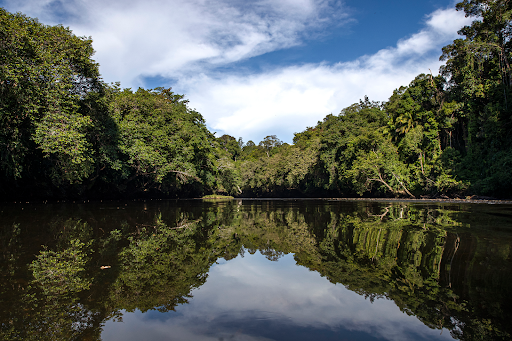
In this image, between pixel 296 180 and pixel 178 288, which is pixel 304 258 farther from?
pixel 296 180

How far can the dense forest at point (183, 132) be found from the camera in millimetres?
14594

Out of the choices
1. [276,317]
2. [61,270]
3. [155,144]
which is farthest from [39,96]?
[276,317]

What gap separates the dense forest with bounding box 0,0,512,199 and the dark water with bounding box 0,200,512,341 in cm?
1109

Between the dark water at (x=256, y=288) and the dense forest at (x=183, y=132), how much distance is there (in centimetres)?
1109

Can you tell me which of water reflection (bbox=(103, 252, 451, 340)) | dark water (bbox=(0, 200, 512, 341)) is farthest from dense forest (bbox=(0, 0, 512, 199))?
water reflection (bbox=(103, 252, 451, 340))

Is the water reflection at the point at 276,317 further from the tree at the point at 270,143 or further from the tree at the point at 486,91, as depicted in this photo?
the tree at the point at 270,143

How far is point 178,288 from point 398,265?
316 cm

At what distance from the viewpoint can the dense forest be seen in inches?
575

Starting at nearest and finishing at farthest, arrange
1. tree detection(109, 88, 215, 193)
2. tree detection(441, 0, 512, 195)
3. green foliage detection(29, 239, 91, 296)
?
1. green foliage detection(29, 239, 91, 296)
2. tree detection(441, 0, 512, 195)
3. tree detection(109, 88, 215, 193)

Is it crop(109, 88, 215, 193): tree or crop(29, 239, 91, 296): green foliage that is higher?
crop(109, 88, 215, 193): tree

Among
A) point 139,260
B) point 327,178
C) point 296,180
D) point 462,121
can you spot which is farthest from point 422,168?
point 139,260

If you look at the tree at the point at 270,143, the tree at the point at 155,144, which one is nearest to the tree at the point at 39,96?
the tree at the point at 155,144

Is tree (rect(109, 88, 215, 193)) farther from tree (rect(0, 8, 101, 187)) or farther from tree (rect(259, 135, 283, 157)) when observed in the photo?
tree (rect(259, 135, 283, 157))

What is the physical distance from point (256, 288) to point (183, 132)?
28669 mm
